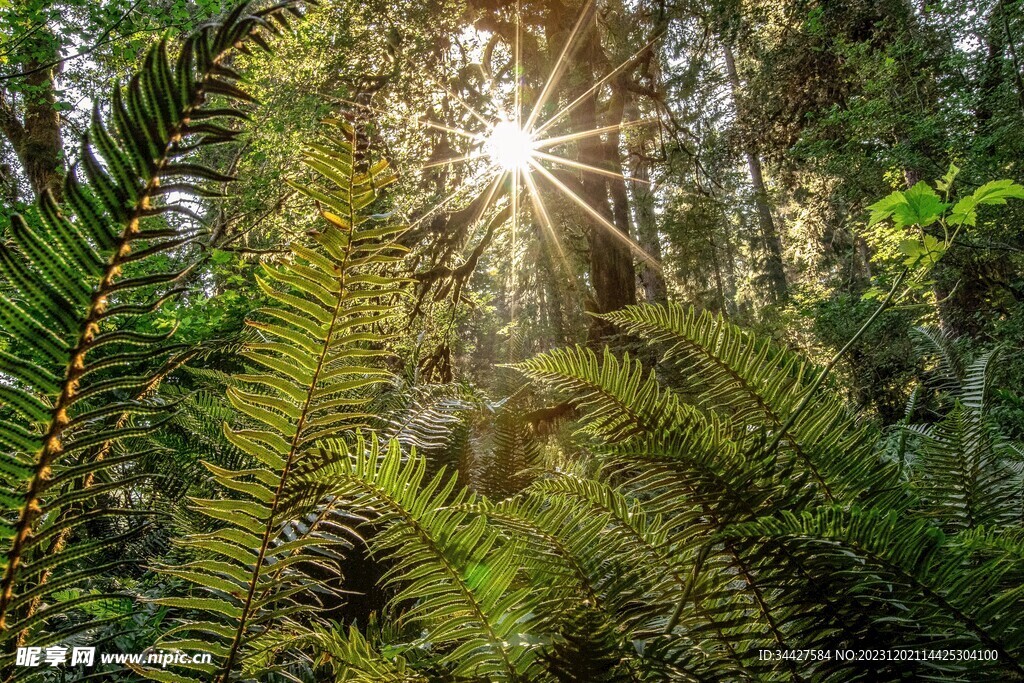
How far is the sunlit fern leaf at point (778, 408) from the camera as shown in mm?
814

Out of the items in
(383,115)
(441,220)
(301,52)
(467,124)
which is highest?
(301,52)

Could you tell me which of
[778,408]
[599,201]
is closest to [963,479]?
[778,408]

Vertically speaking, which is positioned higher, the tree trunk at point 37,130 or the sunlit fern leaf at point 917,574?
the tree trunk at point 37,130

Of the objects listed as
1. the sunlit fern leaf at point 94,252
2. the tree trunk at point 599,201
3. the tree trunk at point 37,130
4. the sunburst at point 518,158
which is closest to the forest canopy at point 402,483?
the sunlit fern leaf at point 94,252

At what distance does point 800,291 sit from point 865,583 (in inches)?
376

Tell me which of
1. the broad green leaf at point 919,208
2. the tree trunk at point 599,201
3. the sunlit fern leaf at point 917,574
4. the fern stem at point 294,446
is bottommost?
the sunlit fern leaf at point 917,574

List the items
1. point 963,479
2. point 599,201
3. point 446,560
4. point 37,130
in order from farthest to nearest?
point 37,130 → point 599,201 → point 963,479 → point 446,560

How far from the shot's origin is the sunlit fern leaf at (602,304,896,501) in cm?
81

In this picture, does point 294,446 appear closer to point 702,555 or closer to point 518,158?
point 702,555

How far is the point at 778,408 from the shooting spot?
32.7 inches

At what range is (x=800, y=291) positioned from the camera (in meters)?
9.11

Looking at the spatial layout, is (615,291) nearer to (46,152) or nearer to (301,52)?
(301,52)

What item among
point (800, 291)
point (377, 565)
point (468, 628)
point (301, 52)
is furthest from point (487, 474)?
point (800, 291)

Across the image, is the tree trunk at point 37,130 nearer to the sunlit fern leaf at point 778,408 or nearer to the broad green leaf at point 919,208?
the sunlit fern leaf at point 778,408
